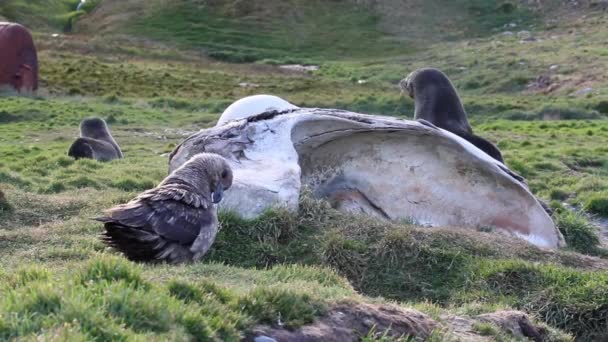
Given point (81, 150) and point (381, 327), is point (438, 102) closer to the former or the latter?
point (81, 150)

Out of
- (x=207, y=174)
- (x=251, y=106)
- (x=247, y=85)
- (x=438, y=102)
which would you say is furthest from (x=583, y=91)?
(x=207, y=174)

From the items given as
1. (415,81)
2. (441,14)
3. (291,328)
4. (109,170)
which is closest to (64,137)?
(109,170)

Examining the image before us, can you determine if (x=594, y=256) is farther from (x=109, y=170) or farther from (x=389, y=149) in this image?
(x=109, y=170)

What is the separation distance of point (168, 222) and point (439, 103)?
6.76 m

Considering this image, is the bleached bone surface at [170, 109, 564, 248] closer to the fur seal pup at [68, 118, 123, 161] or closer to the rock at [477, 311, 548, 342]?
→ the rock at [477, 311, 548, 342]

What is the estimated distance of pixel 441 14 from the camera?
2191 inches

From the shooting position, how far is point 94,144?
53.5 feet

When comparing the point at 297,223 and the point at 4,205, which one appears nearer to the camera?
the point at 297,223

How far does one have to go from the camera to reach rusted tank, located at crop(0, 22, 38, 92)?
90.4 feet

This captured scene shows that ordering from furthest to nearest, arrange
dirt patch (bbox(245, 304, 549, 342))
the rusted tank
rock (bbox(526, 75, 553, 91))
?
rock (bbox(526, 75, 553, 91)) < the rusted tank < dirt patch (bbox(245, 304, 549, 342))

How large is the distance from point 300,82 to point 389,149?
2554 cm

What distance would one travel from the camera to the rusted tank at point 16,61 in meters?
27.5

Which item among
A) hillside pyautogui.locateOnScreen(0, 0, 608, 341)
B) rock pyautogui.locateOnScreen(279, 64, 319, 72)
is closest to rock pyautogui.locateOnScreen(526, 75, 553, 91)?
hillside pyautogui.locateOnScreen(0, 0, 608, 341)

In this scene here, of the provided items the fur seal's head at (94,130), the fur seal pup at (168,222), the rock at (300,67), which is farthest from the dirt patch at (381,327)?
the rock at (300,67)
